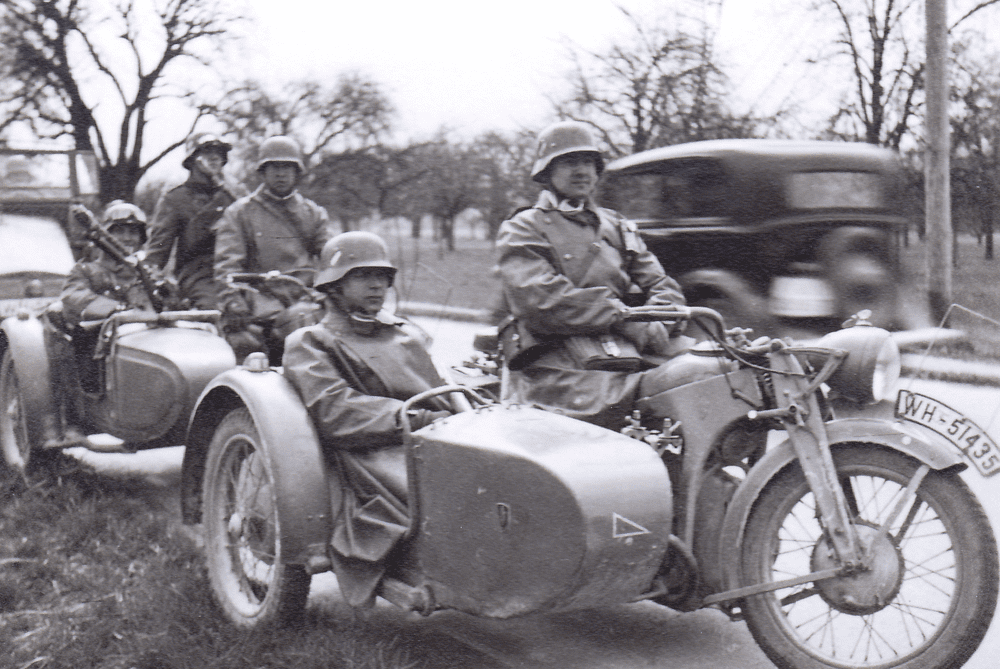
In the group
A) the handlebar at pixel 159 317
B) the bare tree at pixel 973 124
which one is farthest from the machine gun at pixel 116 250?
the bare tree at pixel 973 124

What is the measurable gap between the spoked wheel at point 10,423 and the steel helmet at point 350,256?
3.27 meters

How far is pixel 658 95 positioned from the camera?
15734 millimetres

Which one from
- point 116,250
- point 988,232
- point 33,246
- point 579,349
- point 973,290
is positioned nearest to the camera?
point 579,349

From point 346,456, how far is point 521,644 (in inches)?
35.5

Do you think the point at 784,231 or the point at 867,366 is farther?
the point at 784,231

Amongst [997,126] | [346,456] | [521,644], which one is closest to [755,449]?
[521,644]

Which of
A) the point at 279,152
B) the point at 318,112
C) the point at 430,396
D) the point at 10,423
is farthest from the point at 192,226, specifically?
the point at 318,112

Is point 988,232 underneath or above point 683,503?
above

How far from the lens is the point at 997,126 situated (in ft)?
Result: 56.4

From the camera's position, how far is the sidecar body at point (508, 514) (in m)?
3.00

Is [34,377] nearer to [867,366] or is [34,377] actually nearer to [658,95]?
[867,366]

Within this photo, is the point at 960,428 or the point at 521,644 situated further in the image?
the point at 521,644

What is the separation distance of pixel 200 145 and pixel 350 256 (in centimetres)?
317

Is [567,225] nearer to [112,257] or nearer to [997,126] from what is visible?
[112,257]
